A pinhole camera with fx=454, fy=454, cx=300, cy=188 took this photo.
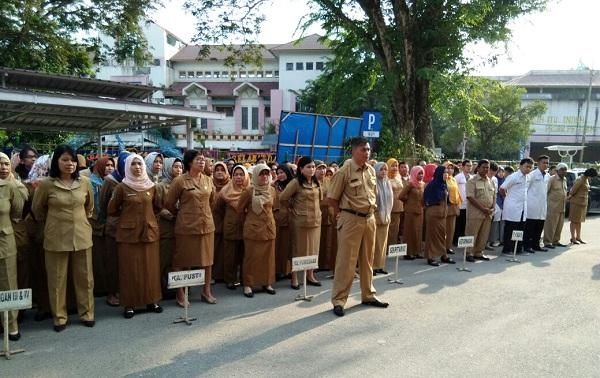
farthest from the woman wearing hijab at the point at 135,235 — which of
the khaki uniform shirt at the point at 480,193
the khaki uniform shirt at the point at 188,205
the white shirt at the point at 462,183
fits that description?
the white shirt at the point at 462,183

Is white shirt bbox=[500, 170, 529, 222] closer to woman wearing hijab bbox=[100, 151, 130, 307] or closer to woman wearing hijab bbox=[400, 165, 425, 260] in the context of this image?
woman wearing hijab bbox=[400, 165, 425, 260]

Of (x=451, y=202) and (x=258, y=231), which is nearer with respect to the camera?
(x=258, y=231)

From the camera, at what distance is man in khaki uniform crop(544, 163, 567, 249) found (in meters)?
9.93

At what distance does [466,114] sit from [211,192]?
11989 millimetres

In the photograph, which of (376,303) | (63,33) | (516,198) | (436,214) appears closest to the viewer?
(376,303)

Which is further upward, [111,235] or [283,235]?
[111,235]

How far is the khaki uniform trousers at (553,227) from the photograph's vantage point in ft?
32.6

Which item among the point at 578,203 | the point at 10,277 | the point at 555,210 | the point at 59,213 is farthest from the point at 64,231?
the point at 578,203

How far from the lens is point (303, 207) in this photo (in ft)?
20.4

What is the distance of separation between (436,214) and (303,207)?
2931 millimetres

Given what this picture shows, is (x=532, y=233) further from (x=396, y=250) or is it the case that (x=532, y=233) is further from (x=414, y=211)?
(x=396, y=250)

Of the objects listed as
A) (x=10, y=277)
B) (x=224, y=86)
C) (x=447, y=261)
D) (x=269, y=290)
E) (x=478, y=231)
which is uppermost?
(x=224, y=86)

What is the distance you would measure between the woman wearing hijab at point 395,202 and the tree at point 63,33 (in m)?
10.9

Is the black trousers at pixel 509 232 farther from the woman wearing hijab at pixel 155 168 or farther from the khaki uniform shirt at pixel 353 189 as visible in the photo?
the woman wearing hijab at pixel 155 168
